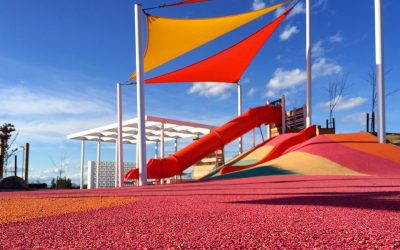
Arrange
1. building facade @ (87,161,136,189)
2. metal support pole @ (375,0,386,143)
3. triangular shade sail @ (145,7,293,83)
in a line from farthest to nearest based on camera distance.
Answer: building facade @ (87,161,136,189) < triangular shade sail @ (145,7,293,83) < metal support pole @ (375,0,386,143)

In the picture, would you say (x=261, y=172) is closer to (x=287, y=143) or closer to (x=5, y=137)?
(x=287, y=143)

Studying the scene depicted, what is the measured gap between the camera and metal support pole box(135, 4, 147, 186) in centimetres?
1175

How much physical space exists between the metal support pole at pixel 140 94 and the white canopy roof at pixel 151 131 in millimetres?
4540

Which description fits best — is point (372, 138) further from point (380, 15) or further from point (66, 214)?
point (66, 214)

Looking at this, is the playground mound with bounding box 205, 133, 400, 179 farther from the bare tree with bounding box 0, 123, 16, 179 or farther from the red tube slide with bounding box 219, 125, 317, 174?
the bare tree with bounding box 0, 123, 16, 179

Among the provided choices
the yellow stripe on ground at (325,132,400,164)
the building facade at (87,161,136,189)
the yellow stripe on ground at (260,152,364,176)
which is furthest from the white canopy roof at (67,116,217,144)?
the yellow stripe on ground at (325,132,400,164)

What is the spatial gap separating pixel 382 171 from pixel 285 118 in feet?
22.8

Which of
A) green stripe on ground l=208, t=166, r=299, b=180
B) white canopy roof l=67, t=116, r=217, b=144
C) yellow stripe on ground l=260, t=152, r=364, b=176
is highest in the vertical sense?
white canopy roof l=67, t=116, r=217, b=144

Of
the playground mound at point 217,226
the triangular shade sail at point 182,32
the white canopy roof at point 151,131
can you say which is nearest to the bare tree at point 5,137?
the white canopy roof at point 151,131

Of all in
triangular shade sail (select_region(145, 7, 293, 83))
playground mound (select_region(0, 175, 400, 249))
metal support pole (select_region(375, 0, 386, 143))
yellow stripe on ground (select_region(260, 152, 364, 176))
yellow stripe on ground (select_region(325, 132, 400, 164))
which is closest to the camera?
playground mound (select_region(0, 175, 400, 249))

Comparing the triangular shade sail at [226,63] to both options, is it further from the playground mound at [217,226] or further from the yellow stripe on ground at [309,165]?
the playground mound at [217,226]

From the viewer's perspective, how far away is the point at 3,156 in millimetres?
19672

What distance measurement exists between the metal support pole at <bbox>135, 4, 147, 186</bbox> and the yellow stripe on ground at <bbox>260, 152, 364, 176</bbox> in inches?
170

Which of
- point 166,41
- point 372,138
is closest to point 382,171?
point 372,138
